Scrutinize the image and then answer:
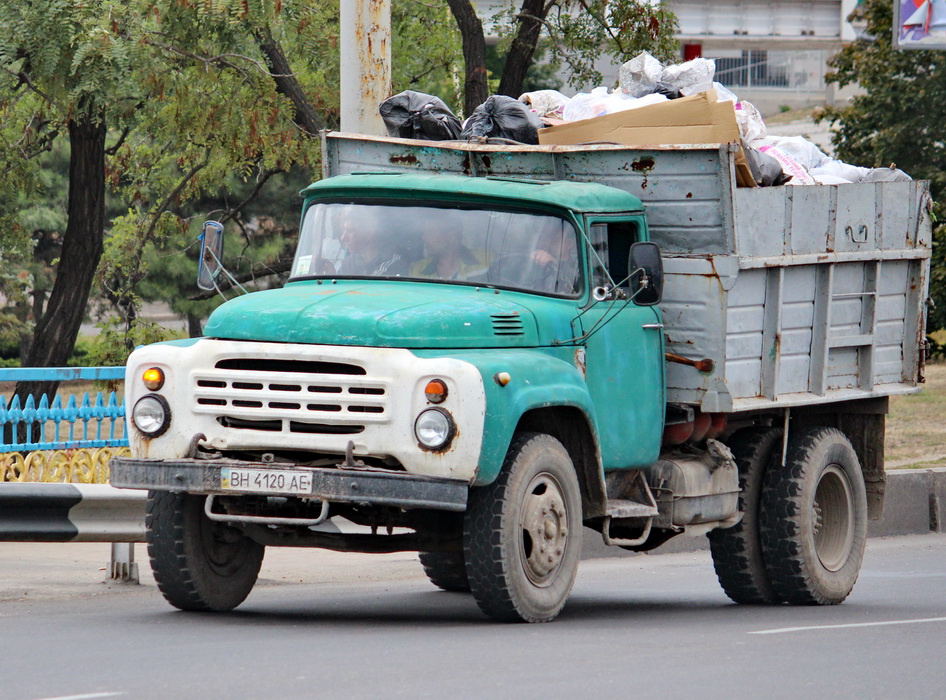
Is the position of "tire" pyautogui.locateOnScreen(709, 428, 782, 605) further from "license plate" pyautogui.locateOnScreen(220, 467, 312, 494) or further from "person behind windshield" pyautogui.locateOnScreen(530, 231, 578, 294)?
"license plate" pyautogui.locateOnScreen(220, 467, 312, 494)

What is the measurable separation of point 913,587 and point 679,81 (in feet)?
13.4

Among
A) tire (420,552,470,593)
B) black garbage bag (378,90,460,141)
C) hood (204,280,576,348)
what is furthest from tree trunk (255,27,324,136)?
hood (204,280,576,348)

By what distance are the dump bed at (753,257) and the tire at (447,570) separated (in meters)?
1.98

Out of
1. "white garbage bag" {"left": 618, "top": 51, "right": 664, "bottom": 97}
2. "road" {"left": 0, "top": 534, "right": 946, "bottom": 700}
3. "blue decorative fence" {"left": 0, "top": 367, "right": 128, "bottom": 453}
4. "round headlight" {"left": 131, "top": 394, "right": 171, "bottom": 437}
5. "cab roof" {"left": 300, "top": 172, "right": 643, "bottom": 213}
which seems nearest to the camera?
"road" {"left": 0, "top": 534, "right": 946, "bottom": 700}

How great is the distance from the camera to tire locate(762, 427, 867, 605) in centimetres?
1018

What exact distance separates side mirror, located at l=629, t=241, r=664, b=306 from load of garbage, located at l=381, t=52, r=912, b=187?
130 centimetres

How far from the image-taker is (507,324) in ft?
25.9

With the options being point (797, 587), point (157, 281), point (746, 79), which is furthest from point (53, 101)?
point (746, 79)

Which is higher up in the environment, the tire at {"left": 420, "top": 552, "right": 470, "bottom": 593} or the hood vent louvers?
the hood vent louvers

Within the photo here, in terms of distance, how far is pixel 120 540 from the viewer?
913 cm

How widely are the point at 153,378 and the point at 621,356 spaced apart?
102 inches

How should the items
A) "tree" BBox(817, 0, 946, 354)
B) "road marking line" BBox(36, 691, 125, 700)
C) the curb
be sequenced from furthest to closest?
"tree" BBox(817, 0, 946, 354), the curb, "road marking line" BBox(36, 691, 125, 700)

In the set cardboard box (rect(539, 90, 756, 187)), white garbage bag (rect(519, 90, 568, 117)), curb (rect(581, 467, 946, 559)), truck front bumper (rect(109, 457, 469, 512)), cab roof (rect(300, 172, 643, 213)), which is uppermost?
white garbage bag (rect(519, 90, 568, 117))

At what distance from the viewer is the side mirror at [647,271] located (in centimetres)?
845
